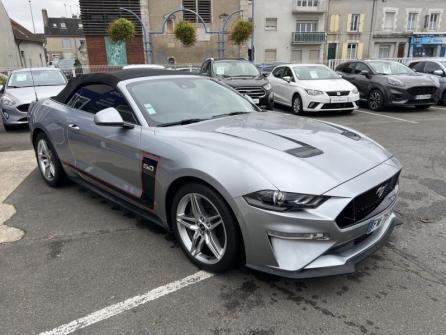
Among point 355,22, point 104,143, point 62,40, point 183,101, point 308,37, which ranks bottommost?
point 104,143

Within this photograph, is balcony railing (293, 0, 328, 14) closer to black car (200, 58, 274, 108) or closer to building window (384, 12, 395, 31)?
building window (384, 12, 395, 31)

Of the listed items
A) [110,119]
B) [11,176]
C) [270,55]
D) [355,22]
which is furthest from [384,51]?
[110,119]

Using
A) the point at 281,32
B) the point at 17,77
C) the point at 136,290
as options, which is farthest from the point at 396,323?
the point at 281,32

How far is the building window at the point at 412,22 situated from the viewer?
40.7m

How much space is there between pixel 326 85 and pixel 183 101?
311 inches

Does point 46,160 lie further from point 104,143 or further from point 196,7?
point 196,7

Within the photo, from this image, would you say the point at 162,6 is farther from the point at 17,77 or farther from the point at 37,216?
the point at 37,216

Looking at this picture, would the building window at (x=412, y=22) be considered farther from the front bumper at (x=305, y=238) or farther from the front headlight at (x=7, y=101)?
the front bumper at (x=305, y=238)

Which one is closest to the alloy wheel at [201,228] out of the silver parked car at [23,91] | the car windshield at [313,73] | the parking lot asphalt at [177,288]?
the parking lot asphalt at [177,288]

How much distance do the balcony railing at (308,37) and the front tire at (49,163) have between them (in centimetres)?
3768

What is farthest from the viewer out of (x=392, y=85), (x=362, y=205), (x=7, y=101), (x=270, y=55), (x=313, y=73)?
(x=270, y=55)

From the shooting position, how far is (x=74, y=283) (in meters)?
2.82

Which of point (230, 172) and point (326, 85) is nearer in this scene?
point (230, 172)

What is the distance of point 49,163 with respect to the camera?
4.92 metres
